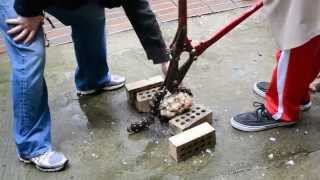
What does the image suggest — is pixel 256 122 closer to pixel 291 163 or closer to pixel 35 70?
pixel 291 163

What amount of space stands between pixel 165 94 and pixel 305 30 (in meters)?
0.84

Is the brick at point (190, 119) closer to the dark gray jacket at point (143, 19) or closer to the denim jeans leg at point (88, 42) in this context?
the dark gray jacket at point (143, 19)

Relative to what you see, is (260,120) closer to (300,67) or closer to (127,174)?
(300,67)

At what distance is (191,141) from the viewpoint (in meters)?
2.74

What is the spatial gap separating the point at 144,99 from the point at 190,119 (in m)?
0.34

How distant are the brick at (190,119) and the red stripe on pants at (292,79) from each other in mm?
357

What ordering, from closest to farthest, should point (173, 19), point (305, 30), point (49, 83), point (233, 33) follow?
point (305, 30) < point (49, 83) < point (233, 33) < point (173, 19)

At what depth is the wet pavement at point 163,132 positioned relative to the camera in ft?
8.94

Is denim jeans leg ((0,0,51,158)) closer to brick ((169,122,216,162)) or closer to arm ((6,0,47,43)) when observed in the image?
arm ((6,0,47,43))

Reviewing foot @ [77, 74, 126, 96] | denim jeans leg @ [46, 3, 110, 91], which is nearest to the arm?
denim jeans leg @ [46, 3, 110, 91]

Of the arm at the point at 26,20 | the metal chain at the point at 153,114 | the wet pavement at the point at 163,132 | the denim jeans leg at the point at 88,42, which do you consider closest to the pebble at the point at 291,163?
the wet pavement at the point at 163,132

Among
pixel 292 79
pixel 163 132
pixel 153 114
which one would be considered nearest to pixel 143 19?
pixel 153 114

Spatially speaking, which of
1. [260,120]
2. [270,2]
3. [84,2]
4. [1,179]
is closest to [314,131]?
[260,120]

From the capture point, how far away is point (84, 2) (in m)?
2.71
